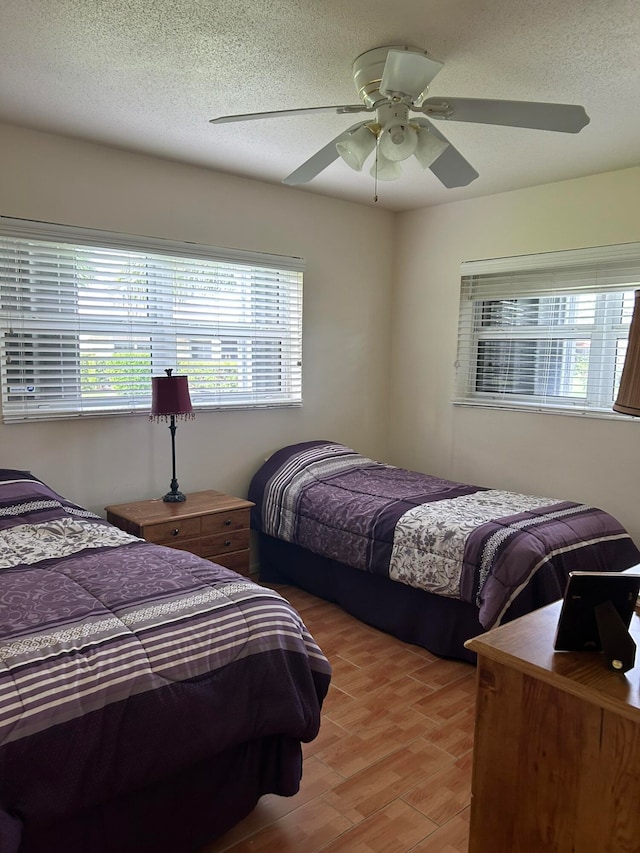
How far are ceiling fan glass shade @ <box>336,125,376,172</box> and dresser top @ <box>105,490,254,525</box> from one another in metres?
1.88

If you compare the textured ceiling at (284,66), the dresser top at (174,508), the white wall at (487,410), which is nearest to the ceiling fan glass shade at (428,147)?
the textured ceiling at (284,66)

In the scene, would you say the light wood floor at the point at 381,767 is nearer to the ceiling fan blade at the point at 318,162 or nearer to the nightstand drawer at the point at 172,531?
the nightstand drawer at the point at 172,531

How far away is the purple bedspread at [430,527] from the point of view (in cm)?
271

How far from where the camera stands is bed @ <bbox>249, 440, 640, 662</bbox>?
2705 mm

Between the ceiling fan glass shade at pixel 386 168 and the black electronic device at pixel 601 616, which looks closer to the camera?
the black electronic device at pixel 601 616

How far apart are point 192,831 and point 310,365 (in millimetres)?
3015

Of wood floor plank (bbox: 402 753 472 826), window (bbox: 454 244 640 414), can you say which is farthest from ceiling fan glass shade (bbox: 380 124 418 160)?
wood floor plank (bbox: 402 753 472 826)

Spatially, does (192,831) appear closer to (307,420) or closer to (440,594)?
(440,594)

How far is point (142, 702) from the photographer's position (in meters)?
1.49

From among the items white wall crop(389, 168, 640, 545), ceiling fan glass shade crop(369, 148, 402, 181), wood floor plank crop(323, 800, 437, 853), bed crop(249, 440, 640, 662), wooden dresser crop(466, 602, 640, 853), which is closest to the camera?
wooden dresser crop(466, 602, 640, 853)

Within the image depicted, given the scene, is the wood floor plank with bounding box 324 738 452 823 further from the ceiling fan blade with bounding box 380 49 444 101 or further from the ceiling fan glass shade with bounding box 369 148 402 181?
the ceiling fan blade with bounding box 380 49 444 101

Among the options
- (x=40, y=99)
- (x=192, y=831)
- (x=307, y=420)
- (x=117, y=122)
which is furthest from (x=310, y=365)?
(x=192, y=831)

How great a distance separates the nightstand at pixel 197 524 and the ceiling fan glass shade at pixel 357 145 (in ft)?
6.17

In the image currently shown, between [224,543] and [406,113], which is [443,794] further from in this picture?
[406,113]
